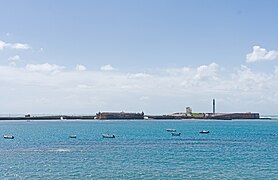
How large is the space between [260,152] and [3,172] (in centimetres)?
4807

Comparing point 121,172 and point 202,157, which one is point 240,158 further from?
point 121,172

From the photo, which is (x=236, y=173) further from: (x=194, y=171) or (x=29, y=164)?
(x=29, y=164)

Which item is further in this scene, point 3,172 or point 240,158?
point 240,158

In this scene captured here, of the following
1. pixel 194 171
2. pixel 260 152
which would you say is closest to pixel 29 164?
pixel 194 171

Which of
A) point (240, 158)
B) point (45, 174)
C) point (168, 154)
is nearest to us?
point (45, 174)

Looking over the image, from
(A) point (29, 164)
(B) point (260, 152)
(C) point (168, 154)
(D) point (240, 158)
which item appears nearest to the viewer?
(A) point (29, 164)

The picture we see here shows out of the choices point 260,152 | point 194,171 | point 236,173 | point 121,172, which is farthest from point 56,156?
point 260,152

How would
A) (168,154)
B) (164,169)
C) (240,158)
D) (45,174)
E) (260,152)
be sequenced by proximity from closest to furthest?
(45,174)
(164,169)
(240,158)
(168,154)
(260,152)

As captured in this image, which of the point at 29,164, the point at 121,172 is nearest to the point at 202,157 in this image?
the point at 121,172

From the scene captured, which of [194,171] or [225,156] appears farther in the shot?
[225,156]

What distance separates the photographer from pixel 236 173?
56.6 meters

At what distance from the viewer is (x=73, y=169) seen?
5922cm

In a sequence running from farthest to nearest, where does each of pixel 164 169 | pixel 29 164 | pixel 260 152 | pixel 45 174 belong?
pixel 260 152, pixel 29 164, pixel 164 169, pixel 45 174

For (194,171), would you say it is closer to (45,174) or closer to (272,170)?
(272,170)
